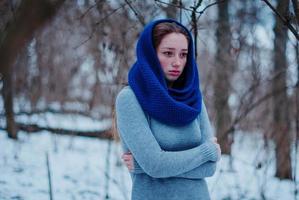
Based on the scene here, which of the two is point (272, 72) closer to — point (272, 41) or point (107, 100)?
point (272, 41)

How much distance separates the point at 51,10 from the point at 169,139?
118cm

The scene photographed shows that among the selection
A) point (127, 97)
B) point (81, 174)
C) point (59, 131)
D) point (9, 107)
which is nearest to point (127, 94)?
point (127, 97)

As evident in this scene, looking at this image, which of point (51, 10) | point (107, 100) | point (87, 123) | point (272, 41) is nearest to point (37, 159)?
point (107, 100)

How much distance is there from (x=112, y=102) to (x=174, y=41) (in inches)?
133

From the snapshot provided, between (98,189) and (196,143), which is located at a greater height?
(196,143)

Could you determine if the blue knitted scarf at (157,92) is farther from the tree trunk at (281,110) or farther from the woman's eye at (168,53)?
the tree trunk at (281,110)

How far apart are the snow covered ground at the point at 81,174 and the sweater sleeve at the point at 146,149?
102 inches

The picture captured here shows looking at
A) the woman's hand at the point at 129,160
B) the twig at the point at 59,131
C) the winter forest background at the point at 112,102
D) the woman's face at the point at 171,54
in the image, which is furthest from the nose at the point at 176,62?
the twig at the point at 59,131

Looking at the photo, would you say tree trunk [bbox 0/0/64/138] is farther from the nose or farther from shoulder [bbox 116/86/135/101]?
the nose

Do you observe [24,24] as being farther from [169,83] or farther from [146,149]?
[169,83]

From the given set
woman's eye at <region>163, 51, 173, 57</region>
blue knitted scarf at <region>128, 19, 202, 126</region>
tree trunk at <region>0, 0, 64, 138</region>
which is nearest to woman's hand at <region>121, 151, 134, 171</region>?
blue knitted scarf at <region>128, 19, 202, 126</region>

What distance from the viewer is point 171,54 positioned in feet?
6.42

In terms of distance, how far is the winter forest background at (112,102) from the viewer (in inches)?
196

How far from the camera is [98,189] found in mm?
5605
